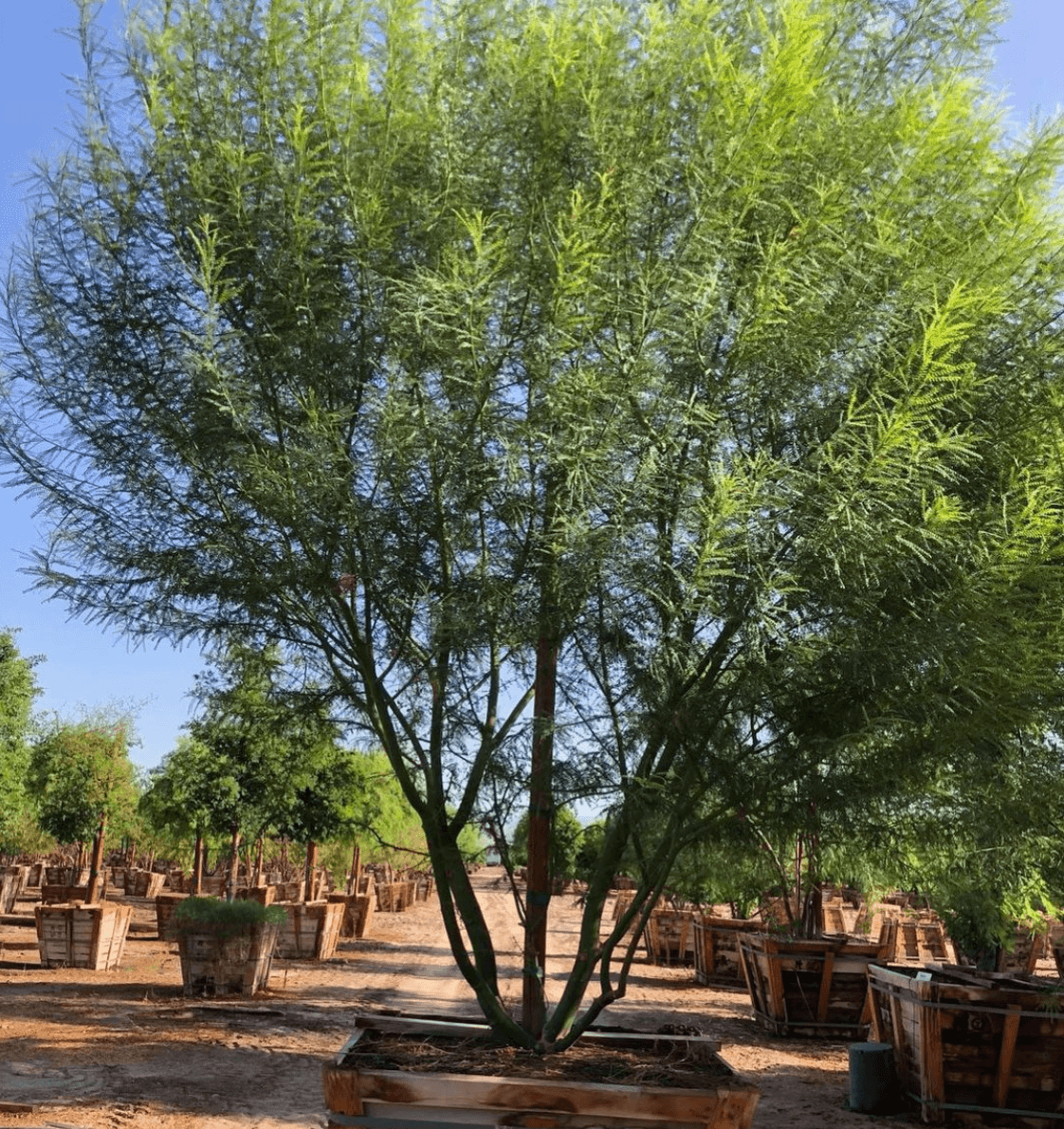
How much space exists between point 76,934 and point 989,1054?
12.9 m

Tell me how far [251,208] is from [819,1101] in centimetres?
818

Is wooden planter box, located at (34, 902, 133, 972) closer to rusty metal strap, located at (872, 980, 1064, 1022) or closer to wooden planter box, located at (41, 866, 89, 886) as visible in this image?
wooden planter box, located at (41, 866, 89, 886)

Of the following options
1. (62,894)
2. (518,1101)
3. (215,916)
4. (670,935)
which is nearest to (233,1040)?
(215,916)

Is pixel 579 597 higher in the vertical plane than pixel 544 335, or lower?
lower

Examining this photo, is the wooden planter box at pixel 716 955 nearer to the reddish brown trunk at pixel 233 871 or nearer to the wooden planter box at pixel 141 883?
the reddish brown trunk at pixel 233 871

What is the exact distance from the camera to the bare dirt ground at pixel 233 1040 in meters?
8.80

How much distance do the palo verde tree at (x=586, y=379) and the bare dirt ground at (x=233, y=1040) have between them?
108 inches

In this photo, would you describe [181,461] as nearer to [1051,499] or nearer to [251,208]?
[251,208]

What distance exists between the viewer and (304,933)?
20984 millimetres

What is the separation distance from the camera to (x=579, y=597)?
6555mm

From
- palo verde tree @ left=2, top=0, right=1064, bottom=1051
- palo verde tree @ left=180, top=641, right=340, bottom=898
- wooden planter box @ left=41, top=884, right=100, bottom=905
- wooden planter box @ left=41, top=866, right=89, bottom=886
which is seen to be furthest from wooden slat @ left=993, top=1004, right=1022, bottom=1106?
wooden planter box @ left=41, top=866, right=89, bottom=886

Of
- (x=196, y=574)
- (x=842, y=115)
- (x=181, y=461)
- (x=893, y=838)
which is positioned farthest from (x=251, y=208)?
(x=893, y=838)

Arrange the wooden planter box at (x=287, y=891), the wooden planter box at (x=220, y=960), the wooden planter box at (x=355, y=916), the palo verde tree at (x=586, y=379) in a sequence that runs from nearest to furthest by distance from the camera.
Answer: the palo verde tree at (x=586, y=379) < the wooden planter box at (x=220, y=960) < the wooden planter box at (x=287, y=891) < the wooden planter box at (x=355, y=916)

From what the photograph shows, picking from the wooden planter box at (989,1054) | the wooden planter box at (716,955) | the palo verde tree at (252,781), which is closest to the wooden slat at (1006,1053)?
the wooden planter box at (989,1054)
